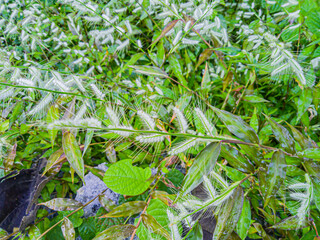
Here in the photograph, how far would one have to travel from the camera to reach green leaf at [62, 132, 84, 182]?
2.79 ft

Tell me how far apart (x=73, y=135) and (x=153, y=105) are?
397 mm

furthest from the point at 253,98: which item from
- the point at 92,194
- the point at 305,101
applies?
the point at 92,194

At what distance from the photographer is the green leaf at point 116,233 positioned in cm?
78

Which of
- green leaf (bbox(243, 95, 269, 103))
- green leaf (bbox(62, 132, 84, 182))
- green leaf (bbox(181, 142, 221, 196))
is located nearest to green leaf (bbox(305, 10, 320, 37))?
green leaf (bbox(243, 95, 269, 103))

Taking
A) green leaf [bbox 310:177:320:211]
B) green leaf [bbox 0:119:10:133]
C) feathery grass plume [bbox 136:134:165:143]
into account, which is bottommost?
green leaf [bbox 0:119:10:133]

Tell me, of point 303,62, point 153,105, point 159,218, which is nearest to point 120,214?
point 159,218

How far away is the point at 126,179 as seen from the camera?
894mm

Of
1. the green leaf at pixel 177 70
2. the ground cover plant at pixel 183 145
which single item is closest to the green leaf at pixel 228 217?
the ground cover plant at pixel 183 145

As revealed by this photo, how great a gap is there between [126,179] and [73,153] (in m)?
0.23

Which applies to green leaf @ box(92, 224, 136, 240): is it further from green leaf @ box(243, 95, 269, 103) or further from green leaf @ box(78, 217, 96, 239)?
green leaf @ box(243, 95, 269, 103)

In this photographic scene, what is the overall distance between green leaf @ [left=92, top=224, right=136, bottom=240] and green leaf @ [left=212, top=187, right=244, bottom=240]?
1.05ft

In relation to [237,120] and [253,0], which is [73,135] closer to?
[237,120]

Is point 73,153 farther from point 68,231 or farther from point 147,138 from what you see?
point 147,138

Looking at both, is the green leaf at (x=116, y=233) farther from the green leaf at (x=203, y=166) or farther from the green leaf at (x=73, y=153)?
the green leaf at (x=203, y=166)
